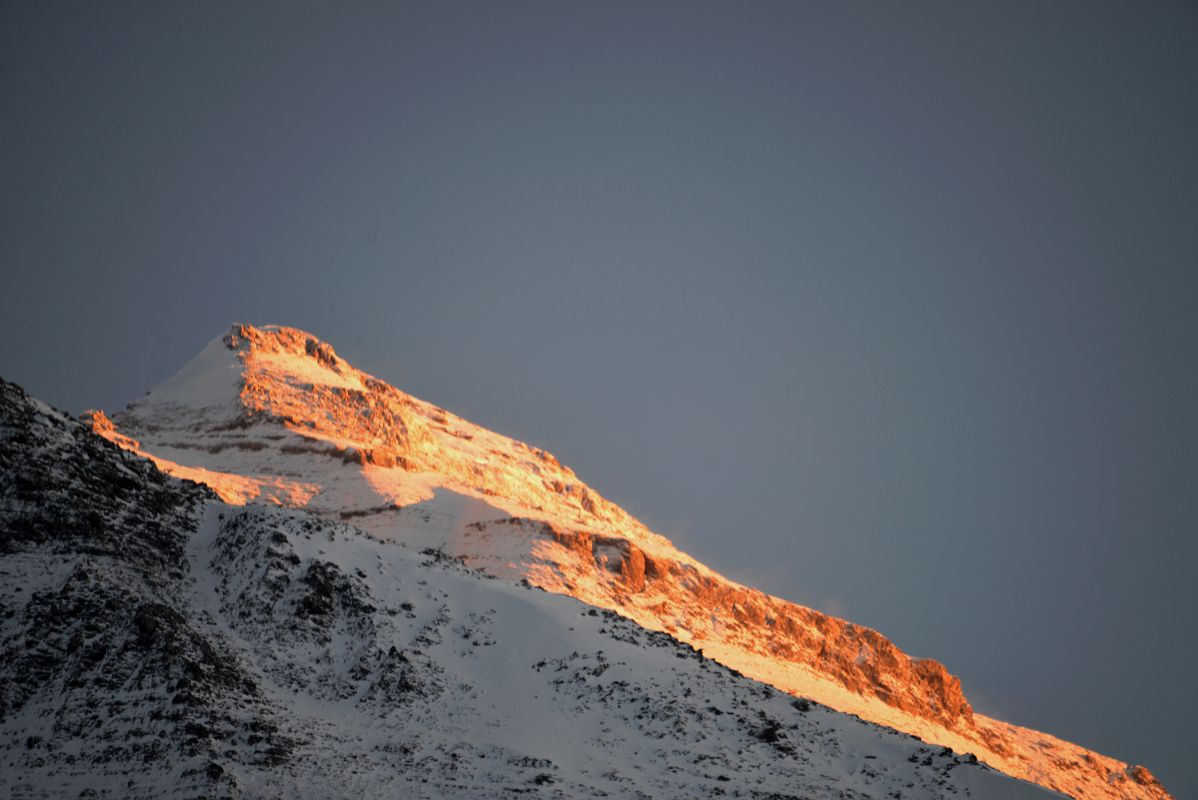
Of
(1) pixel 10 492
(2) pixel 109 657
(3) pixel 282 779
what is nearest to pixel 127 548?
(1) pixel 10 492

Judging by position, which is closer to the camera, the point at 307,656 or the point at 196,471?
the point at 307,656

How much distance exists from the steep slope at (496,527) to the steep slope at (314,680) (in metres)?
26.5

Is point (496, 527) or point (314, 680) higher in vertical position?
point (496, 527)

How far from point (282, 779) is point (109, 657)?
26.5 feet

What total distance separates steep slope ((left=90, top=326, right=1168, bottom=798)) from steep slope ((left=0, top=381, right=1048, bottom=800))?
86.8 feet

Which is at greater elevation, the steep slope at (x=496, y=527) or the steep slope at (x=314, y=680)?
the steep slope at (x=496, y=527)

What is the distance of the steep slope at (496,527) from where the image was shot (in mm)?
73625

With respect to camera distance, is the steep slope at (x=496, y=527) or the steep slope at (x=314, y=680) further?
the steep slope at (x=496, y=527)

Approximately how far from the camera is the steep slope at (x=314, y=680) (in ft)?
85.2

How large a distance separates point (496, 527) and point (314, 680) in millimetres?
45631

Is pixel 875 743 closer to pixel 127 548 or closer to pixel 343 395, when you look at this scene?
pixel 127 548

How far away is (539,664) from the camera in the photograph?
39344 millimetres

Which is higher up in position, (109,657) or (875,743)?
(875,743)

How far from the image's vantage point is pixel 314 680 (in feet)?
109
